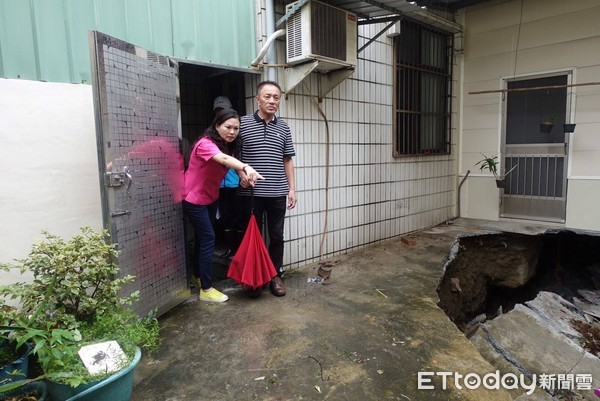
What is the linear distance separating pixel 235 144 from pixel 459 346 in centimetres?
233

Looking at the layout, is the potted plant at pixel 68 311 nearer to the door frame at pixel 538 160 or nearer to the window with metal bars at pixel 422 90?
the window with metal bars at pixel 422 90

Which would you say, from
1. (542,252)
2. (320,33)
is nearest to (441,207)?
(542,252)

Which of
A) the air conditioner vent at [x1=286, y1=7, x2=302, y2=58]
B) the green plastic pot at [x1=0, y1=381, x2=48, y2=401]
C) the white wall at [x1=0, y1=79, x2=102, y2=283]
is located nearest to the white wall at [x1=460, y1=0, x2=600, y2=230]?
the air conditioner vent at [x1=286, y1=7, x2=302, y2=58]

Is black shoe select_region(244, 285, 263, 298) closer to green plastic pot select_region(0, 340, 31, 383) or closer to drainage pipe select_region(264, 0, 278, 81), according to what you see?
green plastic pot select_region(0, 340, 31, 383)

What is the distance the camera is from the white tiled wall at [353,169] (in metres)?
4.17

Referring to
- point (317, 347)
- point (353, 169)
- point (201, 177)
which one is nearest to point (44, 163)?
point (201, 177)

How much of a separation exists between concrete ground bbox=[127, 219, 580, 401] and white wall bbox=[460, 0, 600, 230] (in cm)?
328

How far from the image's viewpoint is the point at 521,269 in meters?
5.30

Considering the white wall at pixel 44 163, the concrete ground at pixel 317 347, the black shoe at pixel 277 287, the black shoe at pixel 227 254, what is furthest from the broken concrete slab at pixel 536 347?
the white wall at pixel 44 163

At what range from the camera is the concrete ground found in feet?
7.16

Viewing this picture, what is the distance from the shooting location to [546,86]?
226 inches

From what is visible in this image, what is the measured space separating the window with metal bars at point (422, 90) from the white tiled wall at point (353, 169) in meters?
0.25

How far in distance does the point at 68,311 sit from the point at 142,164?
1.09 metres

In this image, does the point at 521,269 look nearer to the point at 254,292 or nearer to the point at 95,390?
the point at 254,292
